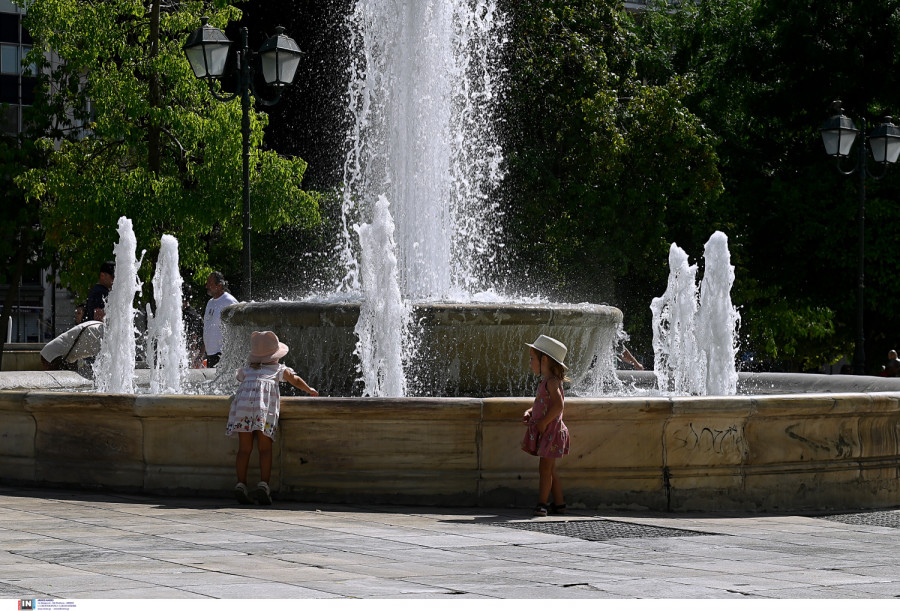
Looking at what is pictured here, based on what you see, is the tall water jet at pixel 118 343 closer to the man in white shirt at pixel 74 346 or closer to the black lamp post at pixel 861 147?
the man in white shirt at pixel 74 346

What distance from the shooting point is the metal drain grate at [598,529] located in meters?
7.63

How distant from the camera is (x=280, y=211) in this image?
25.2 metres

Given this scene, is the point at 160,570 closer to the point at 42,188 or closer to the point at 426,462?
the point at 426,462

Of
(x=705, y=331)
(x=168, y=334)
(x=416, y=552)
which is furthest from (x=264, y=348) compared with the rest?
(x=705, y=331)

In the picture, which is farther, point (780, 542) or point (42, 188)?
point (42, 188)

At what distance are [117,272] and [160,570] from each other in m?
9.86

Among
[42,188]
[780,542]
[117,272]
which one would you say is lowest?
[780,542]

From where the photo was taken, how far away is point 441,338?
10656mm

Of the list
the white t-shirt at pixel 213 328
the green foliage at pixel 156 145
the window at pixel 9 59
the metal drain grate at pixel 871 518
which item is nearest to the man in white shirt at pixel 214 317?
the white t-shirt at pixel 213 328

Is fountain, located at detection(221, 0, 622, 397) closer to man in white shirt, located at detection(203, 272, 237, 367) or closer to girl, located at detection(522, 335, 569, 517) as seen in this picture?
man in white shirt, located at detection(203, 272, 237, 367)

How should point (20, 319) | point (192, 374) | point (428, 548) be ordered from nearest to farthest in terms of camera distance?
point (428, 548), point (192, 374), point (20, 319)

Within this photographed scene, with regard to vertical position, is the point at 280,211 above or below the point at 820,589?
above

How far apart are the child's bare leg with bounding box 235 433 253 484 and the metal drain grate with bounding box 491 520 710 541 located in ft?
5.52

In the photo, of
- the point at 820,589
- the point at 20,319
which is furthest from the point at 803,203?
the point at 20,319
